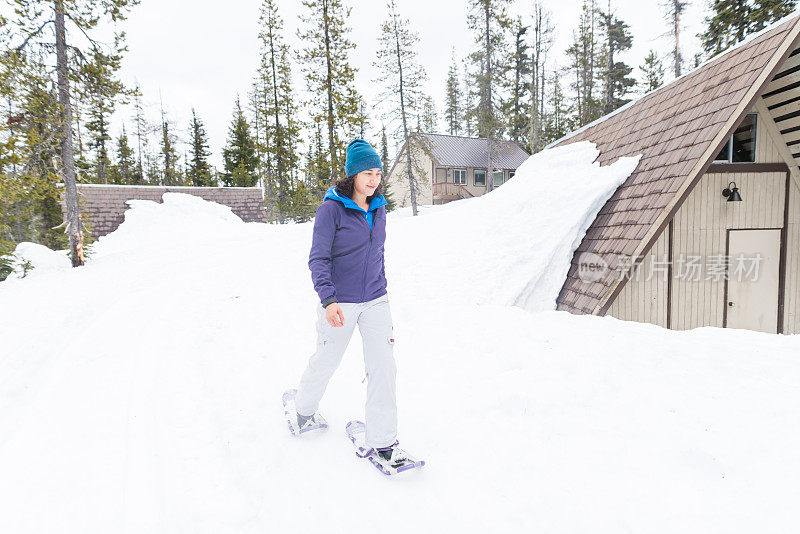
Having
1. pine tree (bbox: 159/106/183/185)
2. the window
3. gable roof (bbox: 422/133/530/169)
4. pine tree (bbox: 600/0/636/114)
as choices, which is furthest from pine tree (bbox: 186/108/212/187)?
the window

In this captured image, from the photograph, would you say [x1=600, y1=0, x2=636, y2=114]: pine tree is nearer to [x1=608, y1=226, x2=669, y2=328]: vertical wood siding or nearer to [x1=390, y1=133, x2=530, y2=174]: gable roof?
[x1=390, y1=133, x2=530, y2=174]: gable roof

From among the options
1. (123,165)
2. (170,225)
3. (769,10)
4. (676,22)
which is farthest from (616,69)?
(123,165)

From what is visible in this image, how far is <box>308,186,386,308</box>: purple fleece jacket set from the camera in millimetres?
2672

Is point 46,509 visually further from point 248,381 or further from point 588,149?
point 588,149

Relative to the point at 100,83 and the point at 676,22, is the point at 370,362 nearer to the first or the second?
the point at 100,83

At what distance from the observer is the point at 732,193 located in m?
7.54

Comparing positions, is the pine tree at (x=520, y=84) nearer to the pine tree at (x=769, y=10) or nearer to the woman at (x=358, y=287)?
the pine tree at (x=769, y=10)

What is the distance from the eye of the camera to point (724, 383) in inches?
138

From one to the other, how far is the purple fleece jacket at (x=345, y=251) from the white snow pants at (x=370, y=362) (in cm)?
11

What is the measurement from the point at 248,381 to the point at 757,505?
3922 mm

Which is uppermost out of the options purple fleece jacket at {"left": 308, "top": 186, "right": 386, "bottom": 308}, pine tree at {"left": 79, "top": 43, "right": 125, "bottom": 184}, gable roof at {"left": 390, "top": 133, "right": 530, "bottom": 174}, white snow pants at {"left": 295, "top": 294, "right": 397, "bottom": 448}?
gable roof at {"left": 390, "top": 133, "right": 530, "bottom": 174}

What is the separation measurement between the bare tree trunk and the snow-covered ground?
5.81 meters

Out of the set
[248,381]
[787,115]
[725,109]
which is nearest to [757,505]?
[248,381]

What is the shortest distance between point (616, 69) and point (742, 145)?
26769mm
